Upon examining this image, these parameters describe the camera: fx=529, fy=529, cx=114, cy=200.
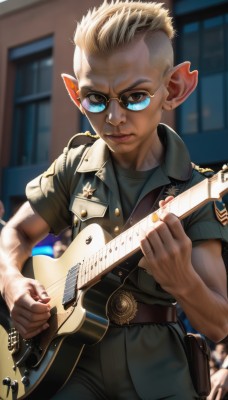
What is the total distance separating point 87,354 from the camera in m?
1.72

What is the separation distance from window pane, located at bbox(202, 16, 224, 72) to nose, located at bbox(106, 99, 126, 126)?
26.8 ft

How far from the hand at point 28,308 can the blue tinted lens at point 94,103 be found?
0.69 m

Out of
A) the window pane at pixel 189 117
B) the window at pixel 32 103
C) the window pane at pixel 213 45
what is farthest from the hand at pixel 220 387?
the window at pixel 32 103

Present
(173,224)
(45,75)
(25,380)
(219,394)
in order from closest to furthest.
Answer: (173,224) → (25,380) → (219,394) → (45,75)

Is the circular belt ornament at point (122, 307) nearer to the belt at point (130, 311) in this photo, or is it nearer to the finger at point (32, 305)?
the belt at point (130, 311)

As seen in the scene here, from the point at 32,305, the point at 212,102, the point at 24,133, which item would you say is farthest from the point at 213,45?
the point at 32,305

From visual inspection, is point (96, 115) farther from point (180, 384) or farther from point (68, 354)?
point (180, 384)

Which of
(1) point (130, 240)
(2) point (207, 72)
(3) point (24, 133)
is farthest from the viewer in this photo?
(3) point (24, 133)

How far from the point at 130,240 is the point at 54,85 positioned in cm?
962

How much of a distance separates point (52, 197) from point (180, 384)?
0.81m

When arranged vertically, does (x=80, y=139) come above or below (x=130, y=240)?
above

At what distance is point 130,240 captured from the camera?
5.12 feet

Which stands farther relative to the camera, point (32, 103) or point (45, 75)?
point (32, 103)

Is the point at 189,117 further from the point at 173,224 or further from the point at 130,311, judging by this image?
the point at 173,224
